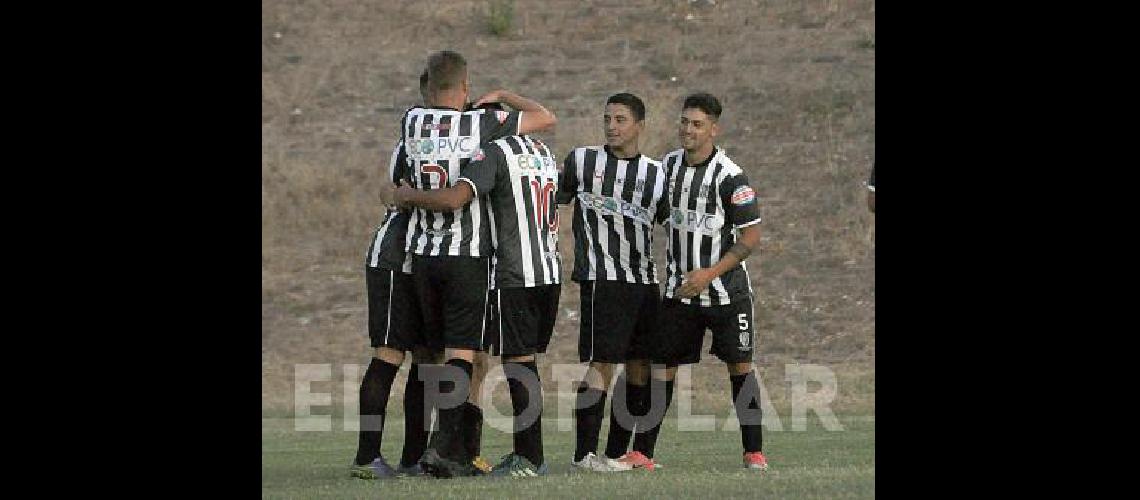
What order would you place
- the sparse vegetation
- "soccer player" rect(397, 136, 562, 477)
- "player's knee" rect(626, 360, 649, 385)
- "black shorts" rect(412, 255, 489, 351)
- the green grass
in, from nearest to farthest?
the green grass < "black shorts" rect(412, 255, 489, 351) < "soccer player" rect(397, 136, 562, 477) < "player's knee" rect(626, 360, 649, 385) < the sparse vegetation

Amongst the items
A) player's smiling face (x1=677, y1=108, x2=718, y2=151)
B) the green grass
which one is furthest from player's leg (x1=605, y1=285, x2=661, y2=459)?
player's smiling face (x1=677, y1=108, x2=718, y2=151)

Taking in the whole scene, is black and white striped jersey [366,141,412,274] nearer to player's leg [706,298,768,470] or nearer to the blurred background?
player's leg [706,298,768,470]

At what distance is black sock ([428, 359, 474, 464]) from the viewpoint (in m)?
10.7

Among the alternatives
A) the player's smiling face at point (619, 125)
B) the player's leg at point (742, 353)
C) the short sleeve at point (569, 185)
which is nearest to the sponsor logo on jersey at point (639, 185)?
the player's smiling face at point (619, 125)

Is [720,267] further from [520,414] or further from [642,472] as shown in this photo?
[520,414]

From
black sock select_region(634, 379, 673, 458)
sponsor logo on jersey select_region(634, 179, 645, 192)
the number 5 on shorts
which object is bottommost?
black sock select_region(634, 379, 673, 458)

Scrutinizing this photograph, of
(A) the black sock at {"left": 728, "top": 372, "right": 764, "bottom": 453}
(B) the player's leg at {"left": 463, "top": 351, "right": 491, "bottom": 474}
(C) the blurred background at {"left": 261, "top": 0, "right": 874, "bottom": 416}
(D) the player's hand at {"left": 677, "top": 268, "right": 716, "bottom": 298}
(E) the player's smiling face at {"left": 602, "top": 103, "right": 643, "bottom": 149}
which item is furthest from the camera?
(C) the blurred background at {"left": 261, "top": 0, "right": 874, "bottom": 416}

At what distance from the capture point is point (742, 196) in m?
11.3

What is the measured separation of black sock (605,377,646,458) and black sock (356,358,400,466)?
1423 mm

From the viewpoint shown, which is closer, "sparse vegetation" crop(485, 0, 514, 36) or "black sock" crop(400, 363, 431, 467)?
"black sock" crop(400, 363, 431, 467)

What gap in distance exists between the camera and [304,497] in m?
9.46
